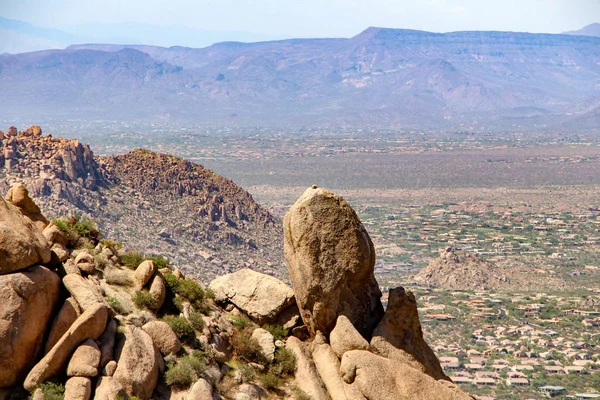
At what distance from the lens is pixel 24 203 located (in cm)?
2205

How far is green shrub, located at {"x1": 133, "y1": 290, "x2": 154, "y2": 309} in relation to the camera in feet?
68.8

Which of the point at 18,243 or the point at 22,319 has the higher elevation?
the point at 18,243

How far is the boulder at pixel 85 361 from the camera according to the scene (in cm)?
1716

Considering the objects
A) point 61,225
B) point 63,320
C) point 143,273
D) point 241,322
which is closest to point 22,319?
point 63,320

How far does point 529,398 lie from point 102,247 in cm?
3564

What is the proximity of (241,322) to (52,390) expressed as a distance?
7.16 m

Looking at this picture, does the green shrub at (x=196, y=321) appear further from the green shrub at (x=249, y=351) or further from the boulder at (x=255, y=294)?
the boulder at (x=255, y=294)

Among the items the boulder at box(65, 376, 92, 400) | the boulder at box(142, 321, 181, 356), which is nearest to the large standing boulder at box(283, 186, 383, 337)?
the boulder at box(142, 321, 181, 356)

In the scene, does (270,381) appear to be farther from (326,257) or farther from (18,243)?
(18,243)

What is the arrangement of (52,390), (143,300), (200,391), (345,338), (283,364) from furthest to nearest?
(283,364)
(143,300)
(345,338)
(200,391)
(52,390)

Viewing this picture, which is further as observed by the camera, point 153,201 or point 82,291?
point 153,201

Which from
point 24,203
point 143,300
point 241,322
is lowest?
point 241,322

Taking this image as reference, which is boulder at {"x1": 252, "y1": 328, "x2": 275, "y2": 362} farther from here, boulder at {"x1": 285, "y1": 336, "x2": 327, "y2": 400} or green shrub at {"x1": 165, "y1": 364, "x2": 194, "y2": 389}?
green shrub at {"x1": 165, "y1": 364, "x2": 194, "y2": 389}

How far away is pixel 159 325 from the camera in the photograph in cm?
1962
